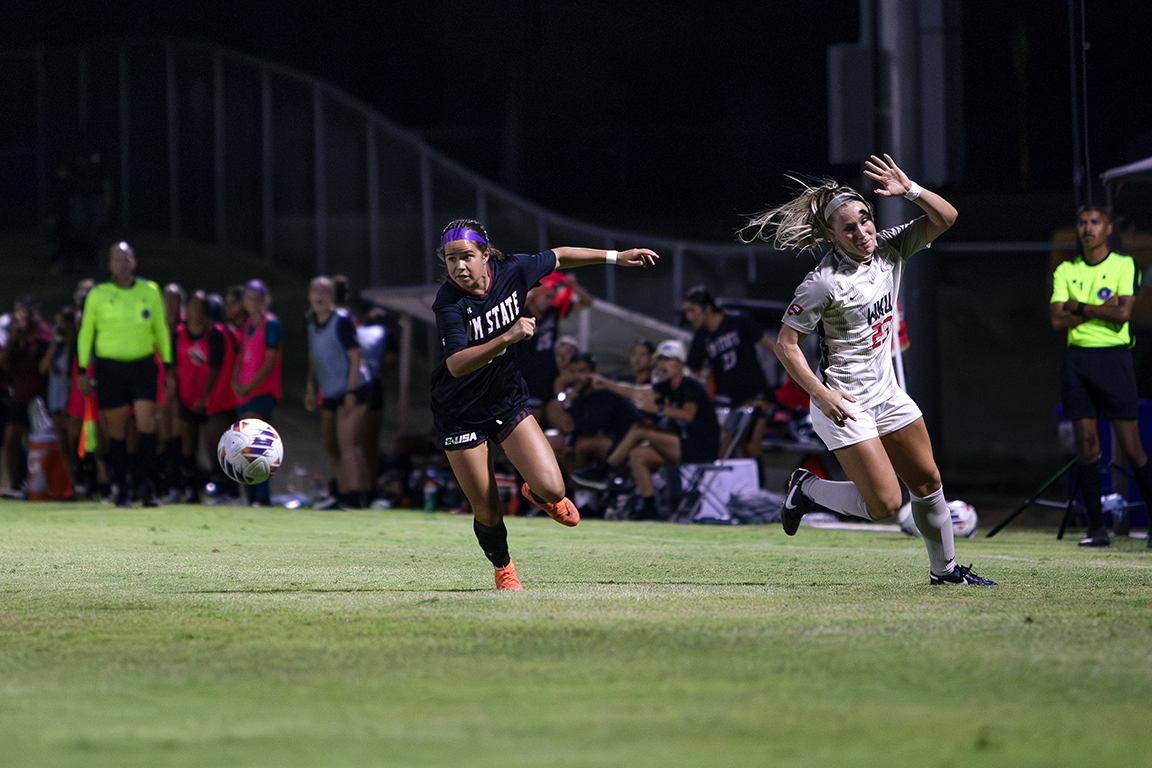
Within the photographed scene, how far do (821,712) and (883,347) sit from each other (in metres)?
3.45

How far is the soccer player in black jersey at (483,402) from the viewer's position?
22.5ft

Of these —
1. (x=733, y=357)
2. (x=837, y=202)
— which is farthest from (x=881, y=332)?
(x=733, y=357)

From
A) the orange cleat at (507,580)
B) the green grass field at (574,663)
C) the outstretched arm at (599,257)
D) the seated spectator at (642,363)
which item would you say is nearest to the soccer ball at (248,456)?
the green grass field at (574,663)

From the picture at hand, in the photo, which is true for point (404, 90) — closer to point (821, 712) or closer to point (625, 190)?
point (625, 190)

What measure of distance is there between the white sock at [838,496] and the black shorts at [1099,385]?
3374 millimetres

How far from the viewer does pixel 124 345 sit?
1367 cm

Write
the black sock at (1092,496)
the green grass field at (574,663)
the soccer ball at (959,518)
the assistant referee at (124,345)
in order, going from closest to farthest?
the green grass field at (574,663) → the black sock at (1092,496) → the soccer ball at (959,518) → the assistant referee at (124,345)

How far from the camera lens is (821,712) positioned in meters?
3.83

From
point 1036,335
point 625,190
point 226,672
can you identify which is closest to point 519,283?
point 226,672

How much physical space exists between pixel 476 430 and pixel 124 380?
7.85 metres

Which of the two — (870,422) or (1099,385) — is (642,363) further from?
(870,422)

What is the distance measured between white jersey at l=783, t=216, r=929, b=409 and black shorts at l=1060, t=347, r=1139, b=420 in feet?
11.8

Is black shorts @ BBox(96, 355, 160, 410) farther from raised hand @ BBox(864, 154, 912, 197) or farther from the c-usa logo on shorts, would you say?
raised hand @ BBox(864, 154, 912, 197)

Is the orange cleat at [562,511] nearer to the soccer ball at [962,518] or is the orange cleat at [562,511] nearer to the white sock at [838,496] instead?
the white sock at [838,496]
